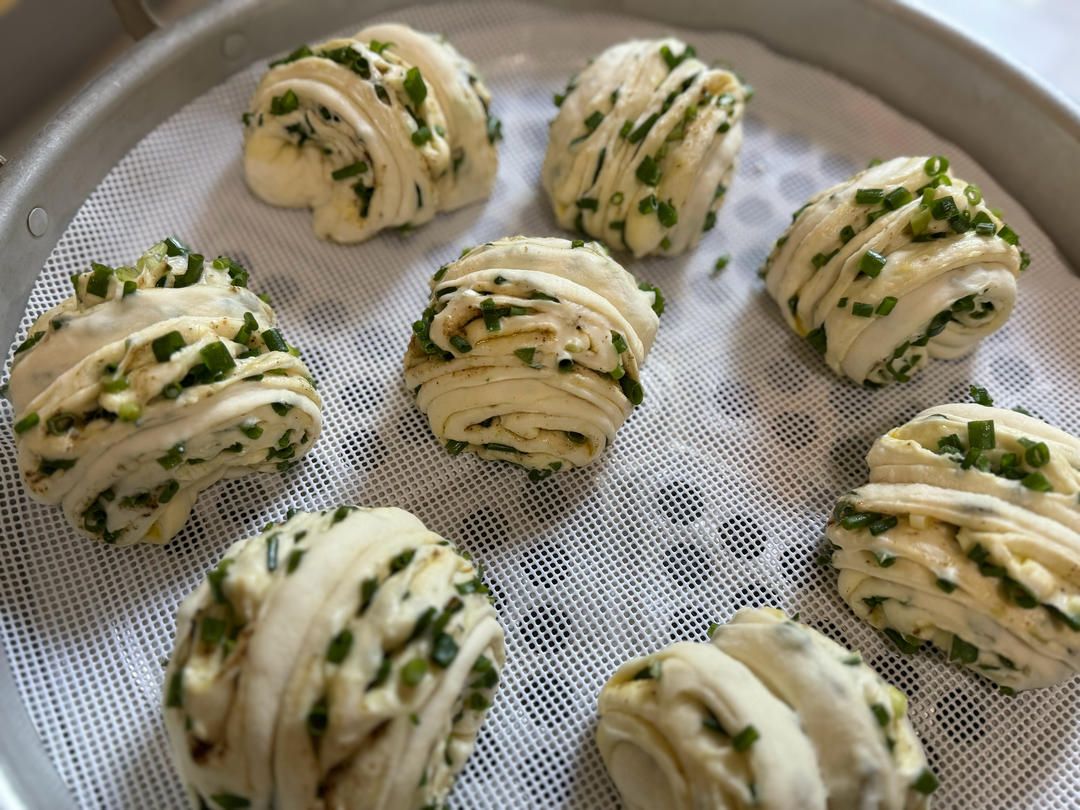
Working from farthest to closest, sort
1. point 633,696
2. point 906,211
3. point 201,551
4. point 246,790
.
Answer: point 906,211, point 201,551, point 633,696, point 246,790

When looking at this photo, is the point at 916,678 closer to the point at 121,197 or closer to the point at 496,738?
the point at 496,738

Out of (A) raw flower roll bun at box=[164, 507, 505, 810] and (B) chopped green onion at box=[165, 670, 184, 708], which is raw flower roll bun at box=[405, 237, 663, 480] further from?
(B) chopped green onion at box=[165, 670, 184, 708]

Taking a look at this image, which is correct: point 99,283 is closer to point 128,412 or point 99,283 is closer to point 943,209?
point 128,412

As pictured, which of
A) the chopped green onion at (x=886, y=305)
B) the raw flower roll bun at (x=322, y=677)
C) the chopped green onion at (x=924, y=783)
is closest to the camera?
the raw flower roll bun at (x=322, y=677)

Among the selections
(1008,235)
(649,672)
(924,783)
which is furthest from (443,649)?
(1008,235)

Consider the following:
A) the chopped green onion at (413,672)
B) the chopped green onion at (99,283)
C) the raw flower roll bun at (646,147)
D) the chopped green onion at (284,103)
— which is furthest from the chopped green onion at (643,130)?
the chopped green onion at (413,672)

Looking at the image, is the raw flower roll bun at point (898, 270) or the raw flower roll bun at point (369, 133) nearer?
the raw flower roll bun at point (898, 270)

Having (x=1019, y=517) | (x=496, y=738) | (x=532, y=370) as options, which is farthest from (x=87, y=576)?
(x=1019, y=517)

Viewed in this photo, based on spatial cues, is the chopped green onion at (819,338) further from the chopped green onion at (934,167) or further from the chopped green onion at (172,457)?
the chopped green onion at (172,457)
